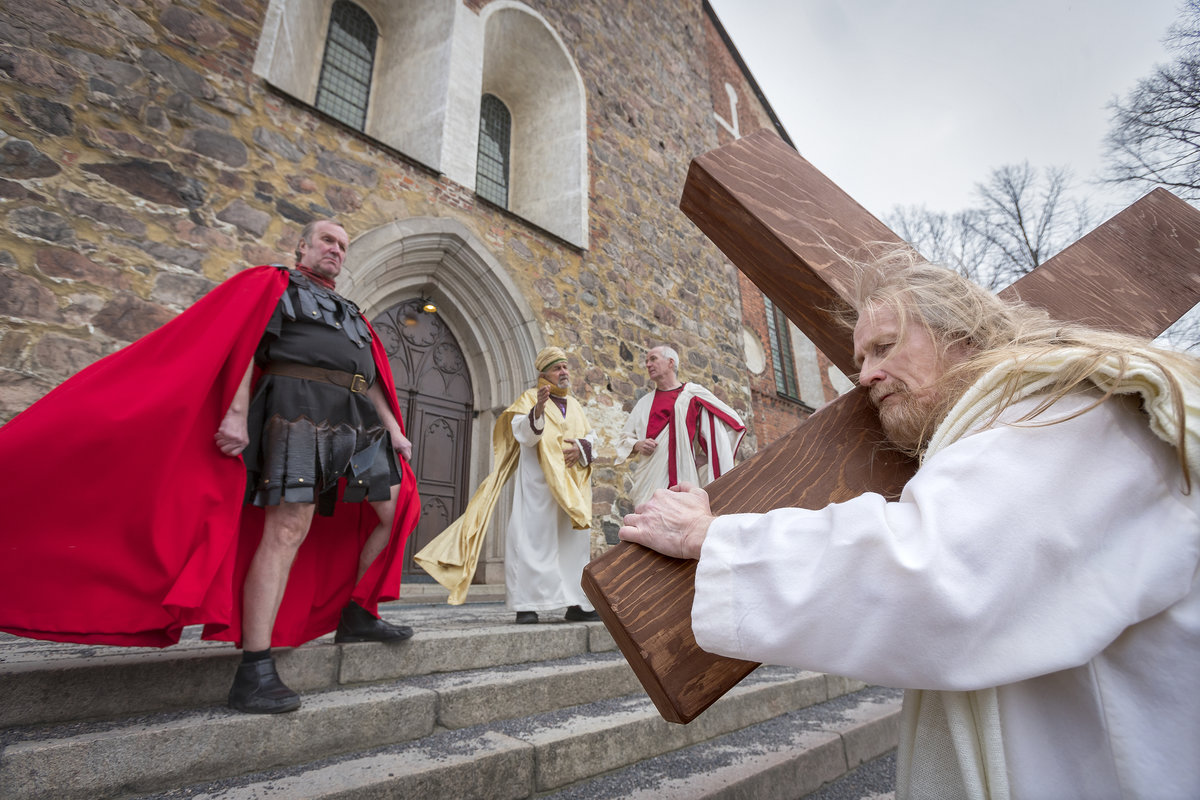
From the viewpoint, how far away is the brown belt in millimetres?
2121

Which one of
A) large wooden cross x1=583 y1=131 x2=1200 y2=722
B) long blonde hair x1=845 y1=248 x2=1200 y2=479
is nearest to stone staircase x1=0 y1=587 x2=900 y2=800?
large wooden cross x1=583 y1=131 x2=1200 y2=722

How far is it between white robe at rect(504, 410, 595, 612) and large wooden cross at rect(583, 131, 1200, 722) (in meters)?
2.76

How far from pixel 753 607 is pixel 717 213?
2.89 feet

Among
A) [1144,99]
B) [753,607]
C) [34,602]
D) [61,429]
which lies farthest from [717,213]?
[1144,99]

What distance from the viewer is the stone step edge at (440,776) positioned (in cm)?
138

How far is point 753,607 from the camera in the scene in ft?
2.07

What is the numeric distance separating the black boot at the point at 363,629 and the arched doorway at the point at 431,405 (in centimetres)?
271

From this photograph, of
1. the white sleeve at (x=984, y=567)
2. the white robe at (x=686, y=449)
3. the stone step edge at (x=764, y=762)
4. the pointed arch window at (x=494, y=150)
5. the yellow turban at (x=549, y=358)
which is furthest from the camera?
the pointed arch window at (x=494, y=150)

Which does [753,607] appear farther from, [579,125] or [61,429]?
[579,125]

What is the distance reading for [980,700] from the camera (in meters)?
0.67

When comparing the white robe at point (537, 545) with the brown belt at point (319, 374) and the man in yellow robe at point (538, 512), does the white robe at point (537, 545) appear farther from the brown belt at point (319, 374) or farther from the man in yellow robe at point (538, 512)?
the brown belt at point (319, 374)

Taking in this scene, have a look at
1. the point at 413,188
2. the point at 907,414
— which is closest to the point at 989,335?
the point at 907,414

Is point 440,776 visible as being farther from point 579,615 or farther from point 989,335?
point 579,615

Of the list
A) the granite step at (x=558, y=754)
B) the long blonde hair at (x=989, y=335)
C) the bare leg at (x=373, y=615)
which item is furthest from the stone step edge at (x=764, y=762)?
the long blonde hair at (x=989, y=335)
